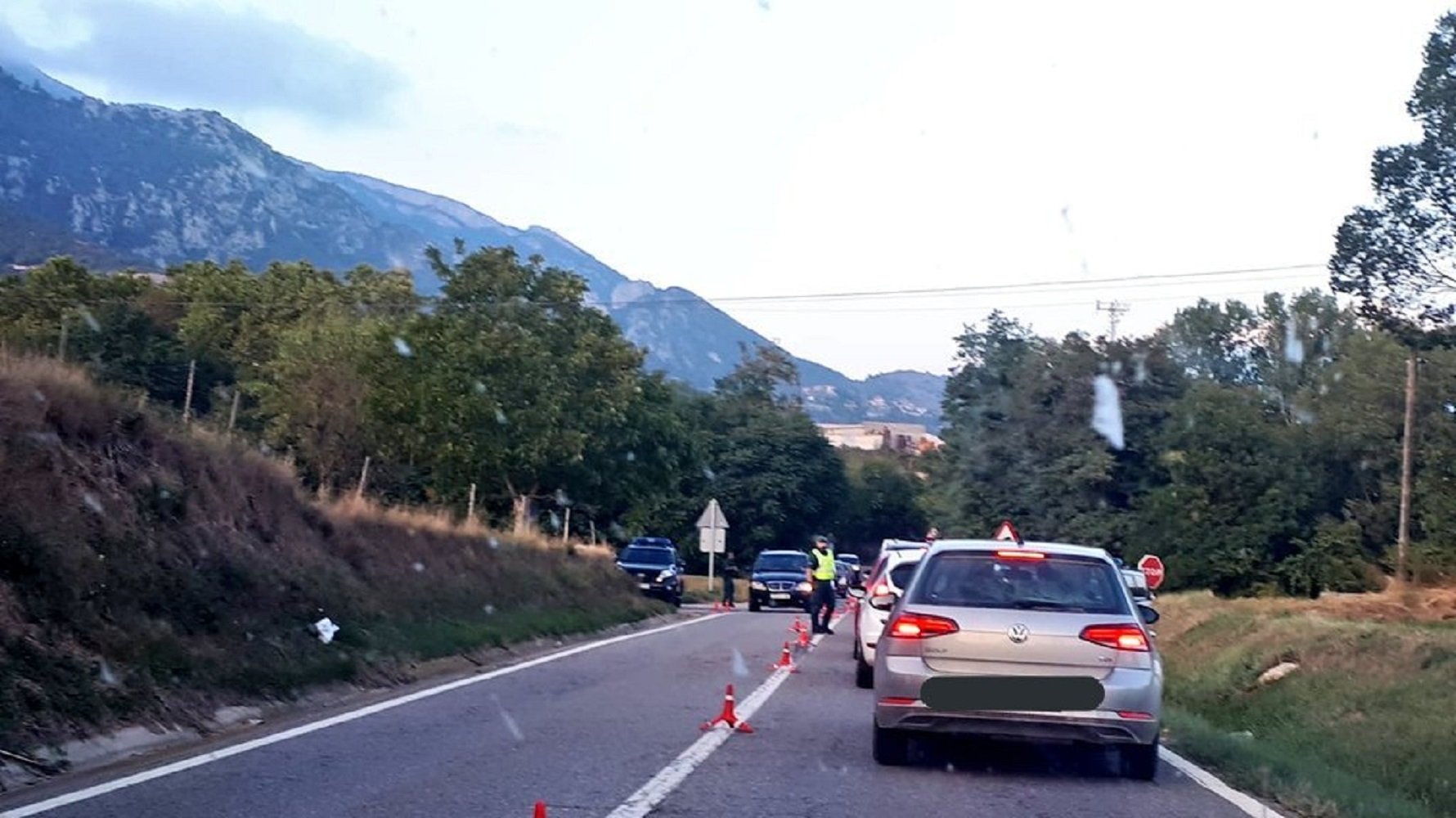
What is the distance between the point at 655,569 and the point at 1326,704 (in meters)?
22.9

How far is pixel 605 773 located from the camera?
32.6ft

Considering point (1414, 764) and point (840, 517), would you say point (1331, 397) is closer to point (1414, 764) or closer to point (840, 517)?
point (840, 517)

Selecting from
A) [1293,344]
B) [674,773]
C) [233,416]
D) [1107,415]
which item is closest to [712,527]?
[233,416]

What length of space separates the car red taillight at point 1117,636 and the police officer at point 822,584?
15450 mm

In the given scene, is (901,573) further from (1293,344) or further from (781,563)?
(1293,344)

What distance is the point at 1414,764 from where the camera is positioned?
14391mm

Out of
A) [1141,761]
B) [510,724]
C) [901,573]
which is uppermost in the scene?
[901,573]

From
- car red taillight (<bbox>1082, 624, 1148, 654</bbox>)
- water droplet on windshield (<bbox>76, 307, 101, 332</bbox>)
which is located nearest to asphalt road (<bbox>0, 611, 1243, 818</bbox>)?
car red taillight (<bbox>1082, 624, 1148, 654</bbox>)

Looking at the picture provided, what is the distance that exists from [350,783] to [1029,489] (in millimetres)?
49973

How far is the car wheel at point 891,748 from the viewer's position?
10.4m

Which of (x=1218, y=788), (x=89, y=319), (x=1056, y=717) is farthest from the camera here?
(x=89, y=319)

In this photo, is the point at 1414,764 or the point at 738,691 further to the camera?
the point at 738,691

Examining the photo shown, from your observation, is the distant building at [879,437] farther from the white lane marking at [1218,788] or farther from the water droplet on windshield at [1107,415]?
the white lane marking at [1218,788]

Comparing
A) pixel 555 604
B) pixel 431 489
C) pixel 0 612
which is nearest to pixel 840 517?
pixel 431 489
